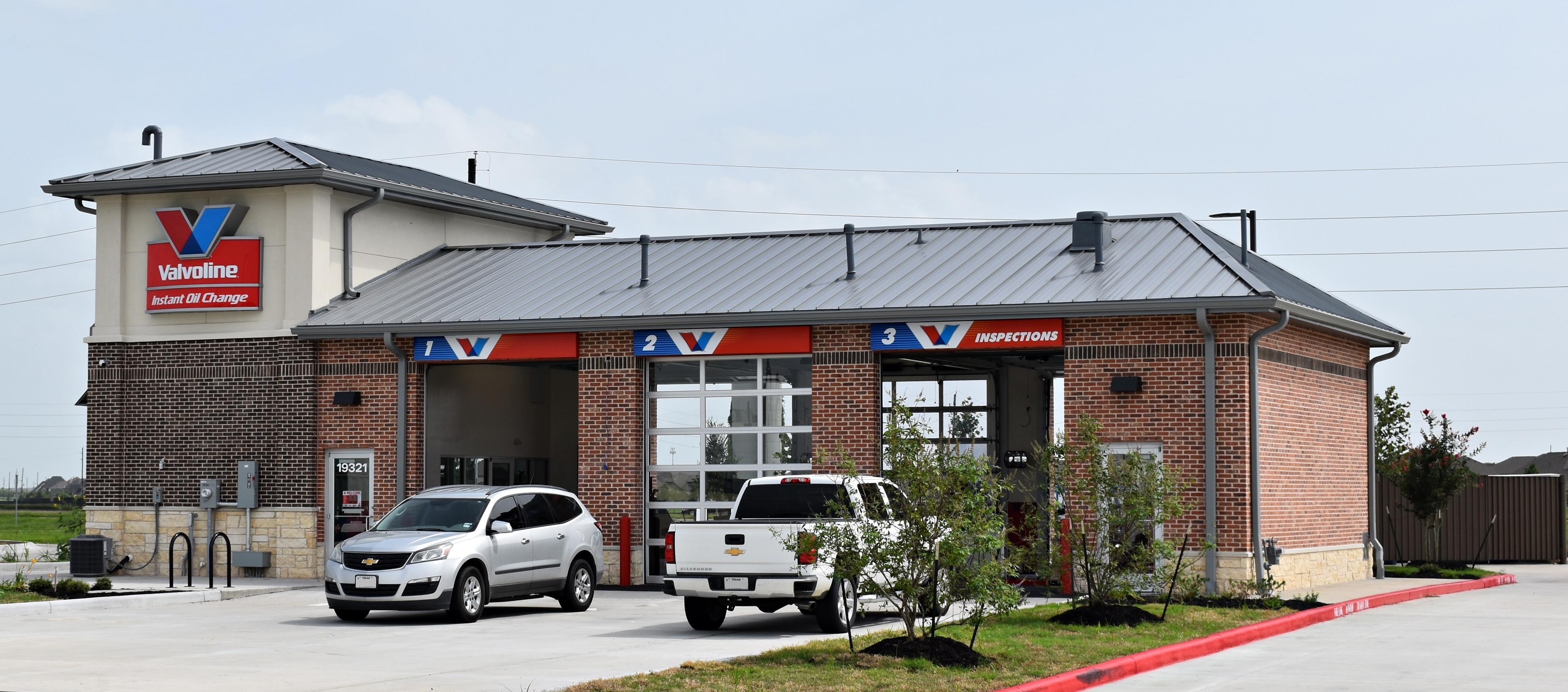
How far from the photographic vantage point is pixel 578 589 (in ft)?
66.5

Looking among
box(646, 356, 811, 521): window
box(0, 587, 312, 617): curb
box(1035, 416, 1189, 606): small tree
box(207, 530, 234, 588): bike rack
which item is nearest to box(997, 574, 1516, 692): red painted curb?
box(1035, 416, 1189, 606): small tree

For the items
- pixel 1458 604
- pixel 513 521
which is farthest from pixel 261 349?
pixel 1458 604

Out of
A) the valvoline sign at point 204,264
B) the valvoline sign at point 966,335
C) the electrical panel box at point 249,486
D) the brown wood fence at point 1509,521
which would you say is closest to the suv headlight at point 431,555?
the valvoline sign at point 966,335

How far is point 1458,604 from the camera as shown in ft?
70.7

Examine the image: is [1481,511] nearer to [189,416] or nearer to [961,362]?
[961,362]

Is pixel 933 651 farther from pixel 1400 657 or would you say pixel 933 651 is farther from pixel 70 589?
pixel 70 589

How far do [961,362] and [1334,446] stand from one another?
6100 millimetres

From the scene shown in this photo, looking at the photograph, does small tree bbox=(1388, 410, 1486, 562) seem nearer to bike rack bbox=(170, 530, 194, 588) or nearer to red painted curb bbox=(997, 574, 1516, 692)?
red painted curb bbox=(997, 574, 1516, 692)

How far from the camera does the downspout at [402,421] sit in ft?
83.1

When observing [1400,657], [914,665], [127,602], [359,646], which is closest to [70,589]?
[127,602]

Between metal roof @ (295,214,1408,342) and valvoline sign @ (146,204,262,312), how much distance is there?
1.38 meters

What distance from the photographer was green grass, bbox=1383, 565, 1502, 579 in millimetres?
26625

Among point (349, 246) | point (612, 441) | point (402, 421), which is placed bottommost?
point (612, 441)

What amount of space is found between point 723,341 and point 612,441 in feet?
7.57
